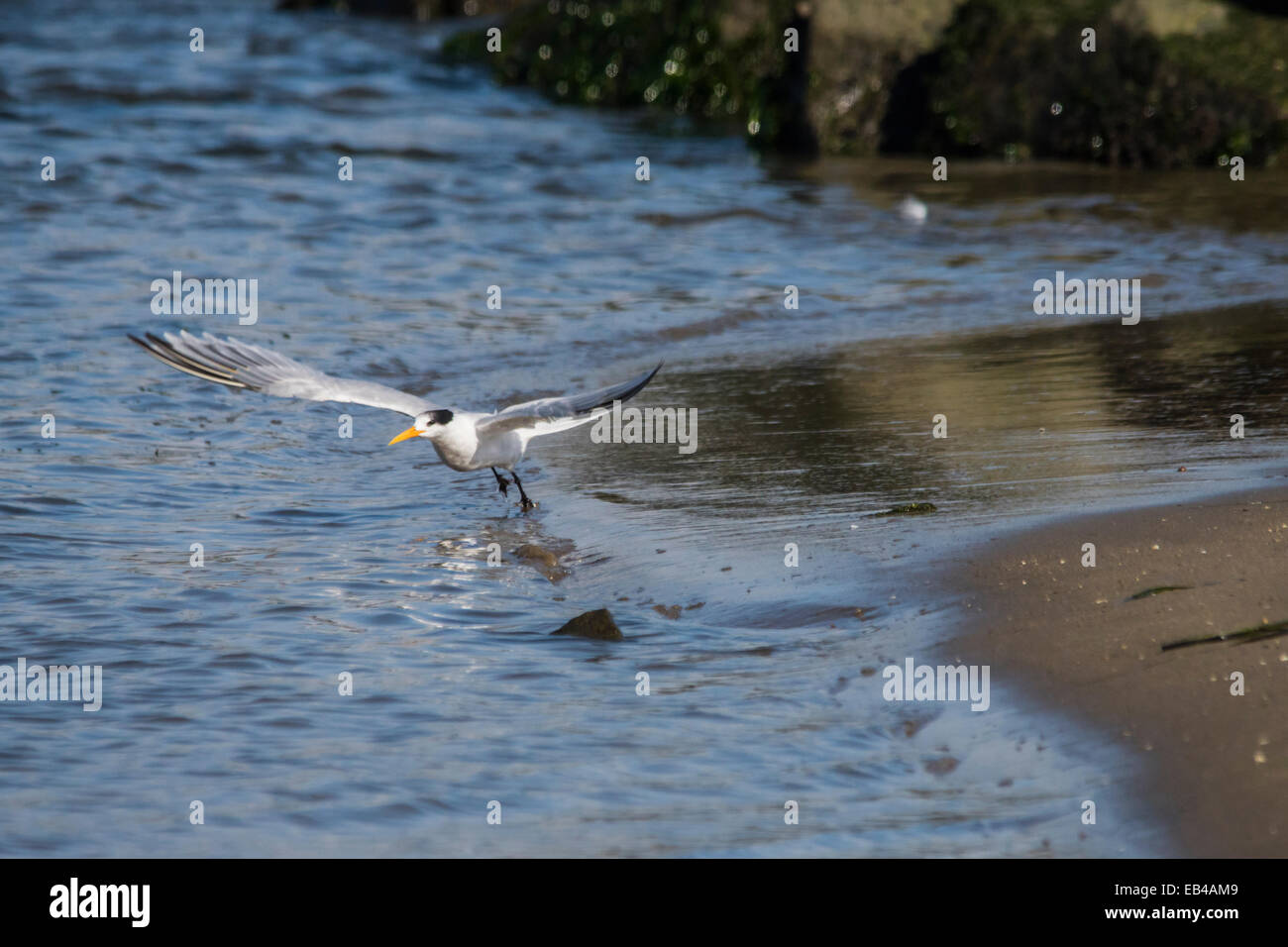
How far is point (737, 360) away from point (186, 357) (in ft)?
11.6

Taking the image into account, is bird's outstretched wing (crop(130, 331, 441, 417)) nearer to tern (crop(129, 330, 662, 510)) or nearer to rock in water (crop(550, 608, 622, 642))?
tern (crop(129, 330, 662, 510))

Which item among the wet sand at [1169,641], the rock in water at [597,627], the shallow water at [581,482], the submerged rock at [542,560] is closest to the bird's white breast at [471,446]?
the shallow water at [581,482]

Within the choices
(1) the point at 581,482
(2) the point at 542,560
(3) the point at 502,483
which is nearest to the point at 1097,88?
(1) the point at 581,482

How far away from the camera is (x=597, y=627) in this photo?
518cm

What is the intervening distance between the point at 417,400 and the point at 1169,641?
3.51 metres

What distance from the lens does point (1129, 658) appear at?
4426 mm

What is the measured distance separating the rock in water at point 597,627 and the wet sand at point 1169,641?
1139 mm

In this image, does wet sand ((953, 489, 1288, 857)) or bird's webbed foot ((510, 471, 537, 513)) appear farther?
bird's webbed foot ((510, 471, 537, 513))

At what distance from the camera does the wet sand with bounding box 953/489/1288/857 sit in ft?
12.3

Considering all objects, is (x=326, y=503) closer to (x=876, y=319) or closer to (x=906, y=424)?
(x=906, y=424)

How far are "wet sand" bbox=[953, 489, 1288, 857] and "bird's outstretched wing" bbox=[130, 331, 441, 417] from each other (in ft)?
8.61

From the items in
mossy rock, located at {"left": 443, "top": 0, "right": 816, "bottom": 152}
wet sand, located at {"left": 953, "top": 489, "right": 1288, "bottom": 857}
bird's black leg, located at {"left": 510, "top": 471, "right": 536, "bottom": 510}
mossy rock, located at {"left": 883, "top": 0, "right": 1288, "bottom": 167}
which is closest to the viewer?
wet sand, located at {"left": 953, "top": 489, "right": 1288, "bottom": 857}

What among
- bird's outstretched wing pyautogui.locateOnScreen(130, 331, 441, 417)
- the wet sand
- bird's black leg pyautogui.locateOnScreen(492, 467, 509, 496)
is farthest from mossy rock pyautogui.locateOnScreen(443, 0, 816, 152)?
the wet sand

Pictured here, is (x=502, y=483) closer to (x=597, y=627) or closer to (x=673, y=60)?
(x=597, y=627)
